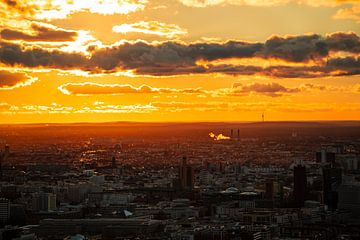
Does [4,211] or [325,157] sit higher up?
[325,157]

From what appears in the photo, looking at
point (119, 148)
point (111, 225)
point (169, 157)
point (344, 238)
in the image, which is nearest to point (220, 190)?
point (111, 225)

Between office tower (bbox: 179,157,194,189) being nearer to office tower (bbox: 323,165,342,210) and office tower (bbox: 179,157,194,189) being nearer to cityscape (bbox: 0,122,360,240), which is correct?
cityscape (bbox: 0,122,360,240)

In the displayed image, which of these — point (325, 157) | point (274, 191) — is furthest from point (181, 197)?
point (325, 157)

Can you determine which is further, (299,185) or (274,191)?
(274,191)

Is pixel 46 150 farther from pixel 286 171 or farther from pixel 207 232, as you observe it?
pixel 207 232

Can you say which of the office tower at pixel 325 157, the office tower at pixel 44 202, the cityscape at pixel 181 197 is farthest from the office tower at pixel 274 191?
the office tower at pixel 325 157

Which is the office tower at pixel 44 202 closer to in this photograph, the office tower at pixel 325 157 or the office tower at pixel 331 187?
the office tower at pixel 331 187

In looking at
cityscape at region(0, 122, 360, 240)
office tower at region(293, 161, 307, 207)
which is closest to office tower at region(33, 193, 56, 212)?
cityscape at region(0, 122, 360, 240)

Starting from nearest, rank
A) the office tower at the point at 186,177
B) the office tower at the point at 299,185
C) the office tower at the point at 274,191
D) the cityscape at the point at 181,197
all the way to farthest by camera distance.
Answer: the cityscape at the point at 181,197 → the office tower at the point at 299,185 → the office tower at the point at 274,191 → the office tower at the point at 186,177

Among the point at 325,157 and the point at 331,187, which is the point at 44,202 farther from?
the point at 325,157
